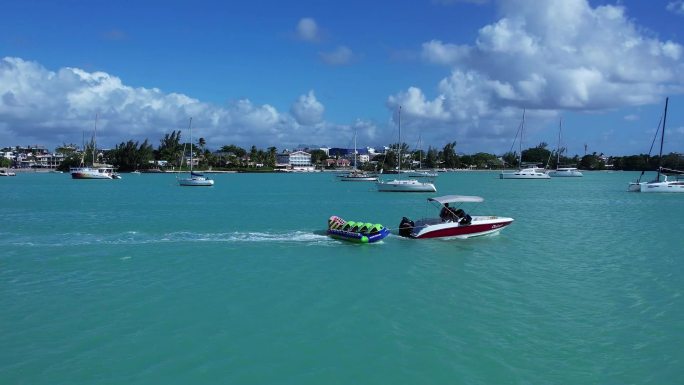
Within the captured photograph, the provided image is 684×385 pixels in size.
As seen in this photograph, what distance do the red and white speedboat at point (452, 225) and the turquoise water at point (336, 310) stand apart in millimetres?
658

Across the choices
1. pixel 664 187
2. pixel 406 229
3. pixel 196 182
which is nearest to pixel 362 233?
pixel 406 229

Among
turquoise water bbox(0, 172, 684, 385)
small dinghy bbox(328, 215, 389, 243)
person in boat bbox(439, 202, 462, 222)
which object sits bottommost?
turquoise water bbox(0, 172, 684, 385)

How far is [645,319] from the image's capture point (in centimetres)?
1800

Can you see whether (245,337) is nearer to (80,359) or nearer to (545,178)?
(80,359)

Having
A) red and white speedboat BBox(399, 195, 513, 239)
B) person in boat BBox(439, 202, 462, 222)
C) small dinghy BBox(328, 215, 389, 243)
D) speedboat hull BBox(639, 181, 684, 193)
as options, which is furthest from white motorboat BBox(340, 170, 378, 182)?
small dinghy BBox(328, 215, 389, 243)

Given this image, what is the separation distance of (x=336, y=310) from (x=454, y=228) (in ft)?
53.4

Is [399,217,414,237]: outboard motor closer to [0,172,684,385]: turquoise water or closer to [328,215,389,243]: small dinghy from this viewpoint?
[0,172,684,385]: turquoise water

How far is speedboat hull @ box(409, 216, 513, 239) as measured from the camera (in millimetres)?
33250

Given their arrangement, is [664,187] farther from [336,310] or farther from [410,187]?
[336,310]

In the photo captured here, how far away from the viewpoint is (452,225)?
33219 mm

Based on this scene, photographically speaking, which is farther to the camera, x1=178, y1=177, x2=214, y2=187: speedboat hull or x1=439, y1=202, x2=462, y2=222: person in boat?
x1=178, y1=177, x2=214, y2=187: speedboat hull

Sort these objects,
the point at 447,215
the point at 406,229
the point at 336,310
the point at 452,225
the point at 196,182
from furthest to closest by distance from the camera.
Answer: the point at 196,182
the point at 447,215
the point at 406,229
the point at 452,225
the point at 336,310

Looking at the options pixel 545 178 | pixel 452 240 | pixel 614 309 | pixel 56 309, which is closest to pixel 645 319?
pixel 614 309

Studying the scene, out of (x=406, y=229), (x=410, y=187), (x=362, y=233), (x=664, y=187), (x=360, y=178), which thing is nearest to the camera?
(x=362, y=233)
